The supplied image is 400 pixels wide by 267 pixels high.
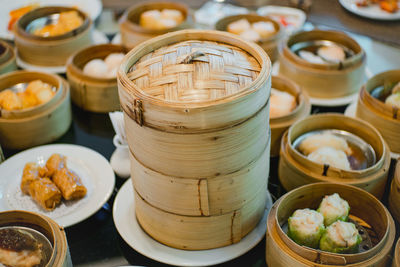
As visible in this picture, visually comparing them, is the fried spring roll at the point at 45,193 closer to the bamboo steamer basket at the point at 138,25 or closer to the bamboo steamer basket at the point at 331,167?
the bamboo steamer basket at the point at 331,167

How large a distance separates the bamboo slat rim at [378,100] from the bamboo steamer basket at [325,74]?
20cm

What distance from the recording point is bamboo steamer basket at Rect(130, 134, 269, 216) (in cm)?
164

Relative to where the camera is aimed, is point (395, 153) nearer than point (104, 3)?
Yes

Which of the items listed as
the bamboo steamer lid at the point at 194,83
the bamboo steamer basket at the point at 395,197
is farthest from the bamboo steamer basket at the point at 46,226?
the bamboo steamer basket at the point at 395,197

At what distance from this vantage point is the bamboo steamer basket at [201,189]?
1.64 metres

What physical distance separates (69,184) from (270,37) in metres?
1.82

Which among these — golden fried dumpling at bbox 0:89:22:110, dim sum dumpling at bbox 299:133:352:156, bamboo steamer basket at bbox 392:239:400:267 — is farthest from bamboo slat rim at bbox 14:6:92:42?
bamboo steamer basket at bbox 392:239:400:267

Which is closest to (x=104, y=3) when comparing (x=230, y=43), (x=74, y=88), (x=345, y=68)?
(x=74, y=88)

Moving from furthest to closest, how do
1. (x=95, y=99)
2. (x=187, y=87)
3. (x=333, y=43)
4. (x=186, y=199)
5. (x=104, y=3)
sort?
(x=104, y=3)
(x=333, y=43)
(x=95, y=99)
(x=186, y=199)
(x=187, y=87)

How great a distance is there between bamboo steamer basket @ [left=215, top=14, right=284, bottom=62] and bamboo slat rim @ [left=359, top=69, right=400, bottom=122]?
0.82 m

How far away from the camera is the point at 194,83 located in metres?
1.58

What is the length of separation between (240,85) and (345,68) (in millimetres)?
1490

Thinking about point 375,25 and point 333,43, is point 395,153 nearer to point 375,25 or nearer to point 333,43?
point 333,43

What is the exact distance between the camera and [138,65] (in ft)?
5.62
